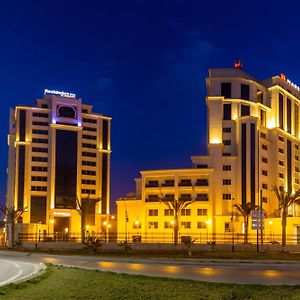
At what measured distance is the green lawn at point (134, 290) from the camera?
1664 cm

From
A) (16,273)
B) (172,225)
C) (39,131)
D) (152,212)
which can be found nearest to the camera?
(16,273)

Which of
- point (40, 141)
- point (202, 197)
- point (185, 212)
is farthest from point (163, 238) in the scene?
point (40, 141)

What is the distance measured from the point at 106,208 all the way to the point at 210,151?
37.8 m

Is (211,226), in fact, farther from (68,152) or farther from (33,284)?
(33,284)

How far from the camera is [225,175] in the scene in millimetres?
114125

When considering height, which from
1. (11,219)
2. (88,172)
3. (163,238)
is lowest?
(163,238)

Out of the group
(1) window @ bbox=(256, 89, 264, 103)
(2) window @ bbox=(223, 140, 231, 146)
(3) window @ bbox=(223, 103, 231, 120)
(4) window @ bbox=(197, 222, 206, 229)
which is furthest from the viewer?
(1) window @ bbox=(256, 89, 264, 103)

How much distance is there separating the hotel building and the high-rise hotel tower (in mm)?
20819

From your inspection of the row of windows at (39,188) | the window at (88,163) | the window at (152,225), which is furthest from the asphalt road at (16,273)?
the window at (88,163)

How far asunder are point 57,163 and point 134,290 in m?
120

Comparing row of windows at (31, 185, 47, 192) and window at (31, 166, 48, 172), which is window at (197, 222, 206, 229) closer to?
row of windows at (31, 185, 47, 192)

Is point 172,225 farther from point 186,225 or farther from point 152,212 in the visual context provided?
point 152,212

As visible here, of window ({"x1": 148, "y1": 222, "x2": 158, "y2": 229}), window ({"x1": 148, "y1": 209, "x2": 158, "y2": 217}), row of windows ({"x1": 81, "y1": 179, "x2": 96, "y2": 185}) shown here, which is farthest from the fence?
row of windows ({"x1": 81, "y1": 179, "x2": 96, "y2": 185})

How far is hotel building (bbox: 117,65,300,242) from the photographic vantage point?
110500mm
